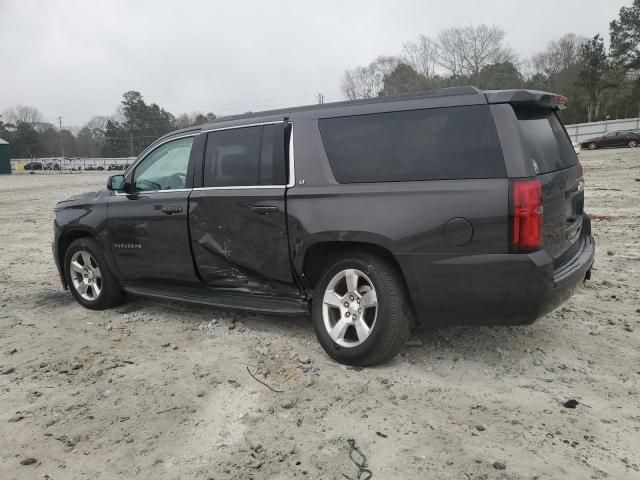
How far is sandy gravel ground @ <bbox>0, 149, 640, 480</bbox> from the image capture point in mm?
2727

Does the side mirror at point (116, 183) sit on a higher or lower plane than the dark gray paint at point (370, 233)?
higher

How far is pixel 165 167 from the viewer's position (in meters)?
5.06

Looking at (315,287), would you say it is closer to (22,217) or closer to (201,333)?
(201,333)

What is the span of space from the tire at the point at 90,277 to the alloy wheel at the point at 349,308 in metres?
2.66

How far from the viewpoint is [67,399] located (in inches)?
138

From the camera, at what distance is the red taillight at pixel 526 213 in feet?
10.2

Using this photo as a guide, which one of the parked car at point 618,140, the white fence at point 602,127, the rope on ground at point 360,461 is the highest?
the white fence at point 602,127

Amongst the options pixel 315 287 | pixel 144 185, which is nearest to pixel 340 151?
pixel 315 287

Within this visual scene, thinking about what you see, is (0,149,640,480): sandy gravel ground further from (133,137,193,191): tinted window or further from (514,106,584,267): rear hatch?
(133,137,193,191): tinted window

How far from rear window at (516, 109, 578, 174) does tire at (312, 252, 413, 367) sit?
3.91ft

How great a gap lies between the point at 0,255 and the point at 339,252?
7.45 m

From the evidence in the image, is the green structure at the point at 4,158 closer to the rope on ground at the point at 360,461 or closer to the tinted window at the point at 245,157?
the tinted window at the point at 245,157

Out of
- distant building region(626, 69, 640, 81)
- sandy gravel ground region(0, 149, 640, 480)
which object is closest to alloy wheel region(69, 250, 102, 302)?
sandy gravel ground region(0, 149, 640, 480)

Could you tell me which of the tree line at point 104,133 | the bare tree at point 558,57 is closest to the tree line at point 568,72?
the bare tree at point 558,57
